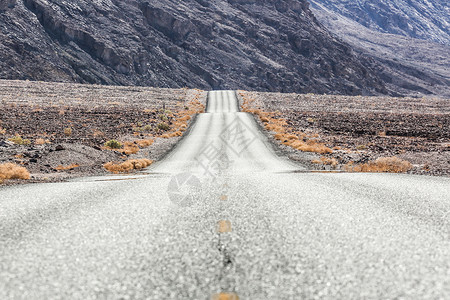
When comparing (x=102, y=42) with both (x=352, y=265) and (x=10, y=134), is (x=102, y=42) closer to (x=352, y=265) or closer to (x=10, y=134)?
(x=10, y=134)

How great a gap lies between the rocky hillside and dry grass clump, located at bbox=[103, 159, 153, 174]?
71345 millimetres

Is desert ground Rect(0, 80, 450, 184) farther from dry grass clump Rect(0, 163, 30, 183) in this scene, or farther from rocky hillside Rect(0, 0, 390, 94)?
rocky hillside Rect(0, 0, 390, 94)

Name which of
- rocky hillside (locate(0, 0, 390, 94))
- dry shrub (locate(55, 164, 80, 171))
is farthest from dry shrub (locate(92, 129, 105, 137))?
rocky hillside (locate(0, 0, 390, 94))

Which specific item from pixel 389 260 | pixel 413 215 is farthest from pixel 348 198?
pixel 389 260

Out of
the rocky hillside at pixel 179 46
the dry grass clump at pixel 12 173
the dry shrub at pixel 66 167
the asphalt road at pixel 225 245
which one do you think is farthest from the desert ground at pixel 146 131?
the rocky hillside at pixel 179 46

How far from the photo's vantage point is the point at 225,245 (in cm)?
414

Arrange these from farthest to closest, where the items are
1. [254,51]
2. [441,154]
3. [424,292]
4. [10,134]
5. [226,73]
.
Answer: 1. [254,51]
2. [226,73]
3. [10,134]
4. [441,154]
5. [424,292]

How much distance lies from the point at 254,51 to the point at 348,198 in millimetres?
122297

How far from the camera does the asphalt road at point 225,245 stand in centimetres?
313

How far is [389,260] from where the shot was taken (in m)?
3.63

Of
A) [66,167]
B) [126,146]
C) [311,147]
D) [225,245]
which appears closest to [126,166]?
[66,167]

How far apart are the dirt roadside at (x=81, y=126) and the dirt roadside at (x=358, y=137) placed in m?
9.70

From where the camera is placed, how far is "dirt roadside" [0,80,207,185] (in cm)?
1620

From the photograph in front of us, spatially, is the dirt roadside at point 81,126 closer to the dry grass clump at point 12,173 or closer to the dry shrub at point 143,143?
the dry shrub at point 143,143
